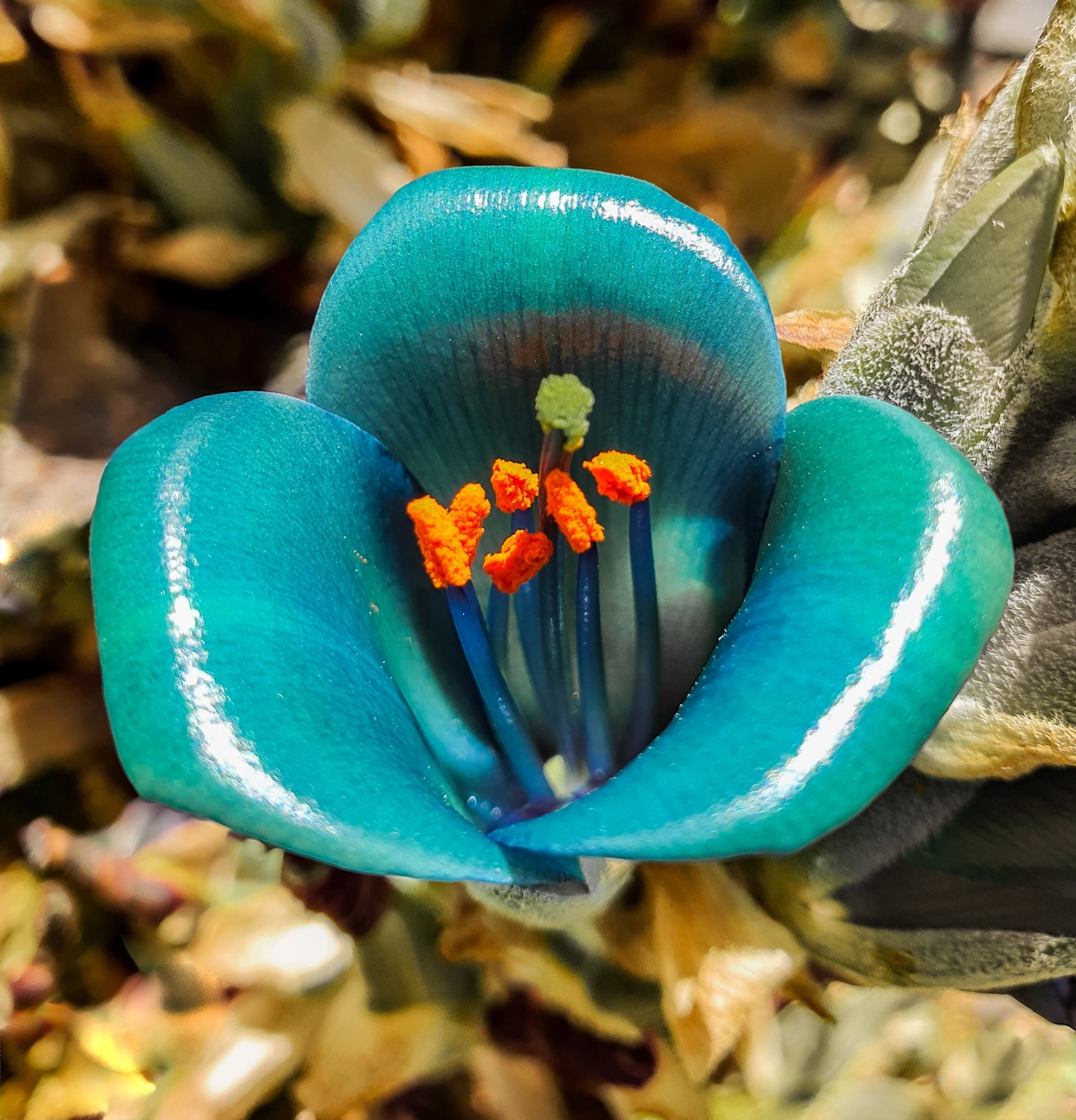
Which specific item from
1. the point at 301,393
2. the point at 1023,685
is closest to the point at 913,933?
the point at 1023,685

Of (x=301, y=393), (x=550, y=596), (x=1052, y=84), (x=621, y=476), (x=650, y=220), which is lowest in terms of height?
(x=301, y=393)

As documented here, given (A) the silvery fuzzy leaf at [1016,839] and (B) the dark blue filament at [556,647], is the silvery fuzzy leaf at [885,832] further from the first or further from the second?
(B) the dark blue filament at [556,647]

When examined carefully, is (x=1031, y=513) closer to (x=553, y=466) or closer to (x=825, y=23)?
(x=553, y=466)

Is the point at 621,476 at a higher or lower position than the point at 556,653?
higher

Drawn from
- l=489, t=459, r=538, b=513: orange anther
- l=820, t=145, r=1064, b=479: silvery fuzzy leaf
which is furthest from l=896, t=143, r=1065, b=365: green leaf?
l=489, t=459, r=538, b=513: orange anther

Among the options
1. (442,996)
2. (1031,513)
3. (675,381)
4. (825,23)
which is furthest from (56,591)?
(825,23)

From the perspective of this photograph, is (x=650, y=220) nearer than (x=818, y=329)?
Yes

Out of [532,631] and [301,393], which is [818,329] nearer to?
[532,631]
